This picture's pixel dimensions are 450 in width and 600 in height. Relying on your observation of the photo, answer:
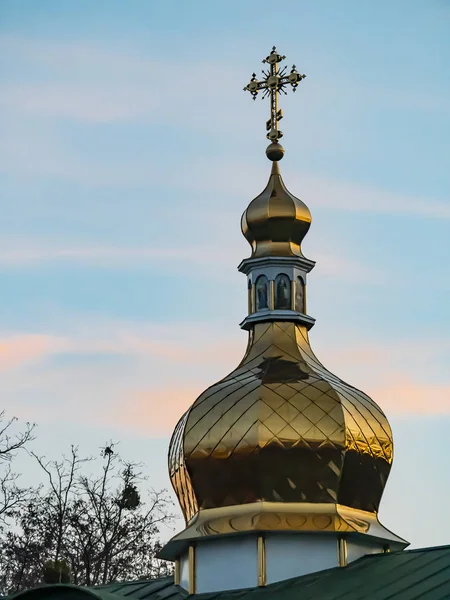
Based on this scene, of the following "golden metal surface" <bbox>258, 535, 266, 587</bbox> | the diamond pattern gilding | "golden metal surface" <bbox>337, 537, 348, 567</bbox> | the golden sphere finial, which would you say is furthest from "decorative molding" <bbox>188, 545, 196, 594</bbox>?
the golden sphere finial

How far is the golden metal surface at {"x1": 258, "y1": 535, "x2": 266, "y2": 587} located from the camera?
19.2 metres

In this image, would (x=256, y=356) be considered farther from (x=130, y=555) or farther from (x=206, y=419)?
(x=130, y=555)

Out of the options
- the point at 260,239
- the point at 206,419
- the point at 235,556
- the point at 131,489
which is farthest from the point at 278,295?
the point at 131,489

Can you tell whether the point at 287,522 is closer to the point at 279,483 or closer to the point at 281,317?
the point at 279,483

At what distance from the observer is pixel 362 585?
58.5 ft

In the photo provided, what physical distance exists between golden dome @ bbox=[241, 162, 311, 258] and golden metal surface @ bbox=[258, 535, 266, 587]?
4.26m

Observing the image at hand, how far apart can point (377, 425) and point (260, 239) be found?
10.2 ft

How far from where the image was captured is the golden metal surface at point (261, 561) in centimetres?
1923

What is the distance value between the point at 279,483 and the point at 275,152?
16.9 ft

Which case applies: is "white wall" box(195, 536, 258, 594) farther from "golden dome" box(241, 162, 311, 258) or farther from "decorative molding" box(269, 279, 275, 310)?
"golden dome" box(241, 162, 311, 258)

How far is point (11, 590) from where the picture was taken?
2875 cm

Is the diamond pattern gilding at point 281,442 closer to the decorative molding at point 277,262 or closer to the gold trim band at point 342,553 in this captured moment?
the gold trim band at point 342,553

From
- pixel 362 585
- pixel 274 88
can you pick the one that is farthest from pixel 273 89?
pixel 362 585

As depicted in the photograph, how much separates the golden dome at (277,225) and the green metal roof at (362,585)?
464 centimetres
